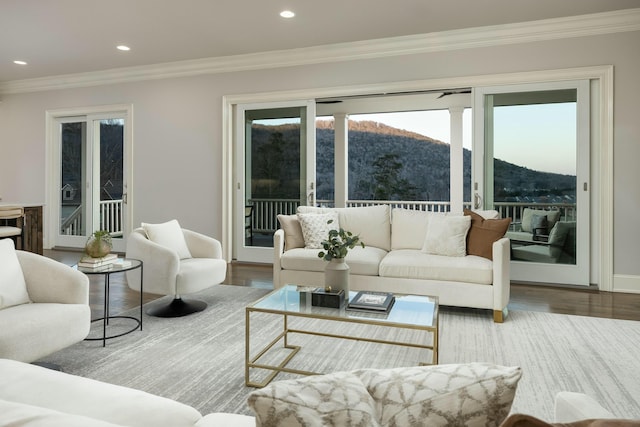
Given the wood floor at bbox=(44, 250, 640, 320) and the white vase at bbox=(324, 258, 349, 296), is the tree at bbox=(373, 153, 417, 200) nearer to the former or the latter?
the wood floor at bbox=(44, 250, 640, 320)

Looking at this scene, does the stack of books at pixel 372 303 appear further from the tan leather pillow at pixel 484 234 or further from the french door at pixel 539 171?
the french door at pixel 539 171

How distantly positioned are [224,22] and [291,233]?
239 cm

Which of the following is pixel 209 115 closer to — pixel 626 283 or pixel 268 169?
pixel 268 169

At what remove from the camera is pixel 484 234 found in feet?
12.0

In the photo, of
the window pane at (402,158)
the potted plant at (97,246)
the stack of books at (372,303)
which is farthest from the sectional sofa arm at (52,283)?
the window pane at (402,158)

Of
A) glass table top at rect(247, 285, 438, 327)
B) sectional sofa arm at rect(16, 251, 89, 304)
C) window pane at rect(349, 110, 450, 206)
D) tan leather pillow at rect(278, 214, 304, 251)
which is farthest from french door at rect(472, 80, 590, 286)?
window pane at rect(349, 110, 450, 206)

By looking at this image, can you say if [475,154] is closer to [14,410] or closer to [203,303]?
[203,303]

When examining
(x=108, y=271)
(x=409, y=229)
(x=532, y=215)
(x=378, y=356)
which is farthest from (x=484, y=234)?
(x=108, y=271)

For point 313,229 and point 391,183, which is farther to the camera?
point 391,183

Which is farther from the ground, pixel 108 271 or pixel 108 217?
pixel 108 217

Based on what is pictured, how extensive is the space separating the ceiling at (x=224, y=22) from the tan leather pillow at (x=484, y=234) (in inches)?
81.8

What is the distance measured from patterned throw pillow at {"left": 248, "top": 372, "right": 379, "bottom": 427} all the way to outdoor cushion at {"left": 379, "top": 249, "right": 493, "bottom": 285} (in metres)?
2.93

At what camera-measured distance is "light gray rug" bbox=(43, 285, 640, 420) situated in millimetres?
2117

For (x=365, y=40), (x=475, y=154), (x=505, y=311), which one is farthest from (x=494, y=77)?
(x=505, y=311)
